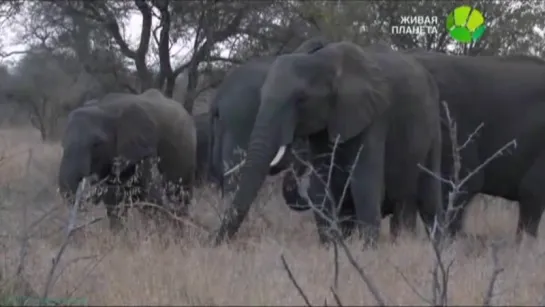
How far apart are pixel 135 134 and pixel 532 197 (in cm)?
363

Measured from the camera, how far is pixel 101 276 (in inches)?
214

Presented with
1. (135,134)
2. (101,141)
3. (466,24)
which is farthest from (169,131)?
(466,24)

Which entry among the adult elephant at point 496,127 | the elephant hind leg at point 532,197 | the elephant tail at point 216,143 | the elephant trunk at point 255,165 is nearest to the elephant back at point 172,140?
the elephant tail at point 216,143

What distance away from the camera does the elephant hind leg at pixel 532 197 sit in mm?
9008

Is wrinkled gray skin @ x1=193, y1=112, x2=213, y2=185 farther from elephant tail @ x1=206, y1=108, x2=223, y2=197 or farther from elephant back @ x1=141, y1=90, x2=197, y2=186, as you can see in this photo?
elephant tail @ x1=206, y1=108, x2=223, y2=197

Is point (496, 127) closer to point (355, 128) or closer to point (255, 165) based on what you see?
point (355, 128)

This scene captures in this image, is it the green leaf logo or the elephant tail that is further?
the green leaf logo

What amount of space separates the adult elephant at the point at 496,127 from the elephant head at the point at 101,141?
2.72 meters

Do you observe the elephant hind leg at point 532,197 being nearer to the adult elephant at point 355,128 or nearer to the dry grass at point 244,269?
the adult elephant at point 355,128

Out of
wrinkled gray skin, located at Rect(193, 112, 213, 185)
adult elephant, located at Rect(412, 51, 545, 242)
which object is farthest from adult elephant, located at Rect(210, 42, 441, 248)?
wrinkled gray skin, located at Rect(193, 112, 213, 185)

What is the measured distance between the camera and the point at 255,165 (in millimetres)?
7305

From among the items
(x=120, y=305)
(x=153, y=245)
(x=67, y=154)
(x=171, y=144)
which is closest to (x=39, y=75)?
(x=171, y=144)

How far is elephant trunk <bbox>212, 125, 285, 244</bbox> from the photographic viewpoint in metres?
7.21

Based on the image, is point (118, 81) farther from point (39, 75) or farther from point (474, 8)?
point (474, 8)
